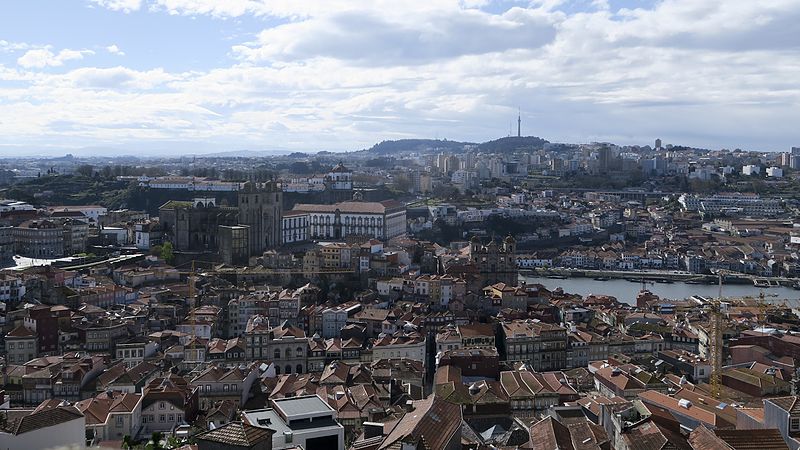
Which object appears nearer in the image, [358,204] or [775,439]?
[775,439]

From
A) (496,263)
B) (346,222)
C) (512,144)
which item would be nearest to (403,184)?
(346,222)

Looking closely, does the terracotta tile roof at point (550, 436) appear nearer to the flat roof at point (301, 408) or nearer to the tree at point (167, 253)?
the flat roof at point (301, 408)

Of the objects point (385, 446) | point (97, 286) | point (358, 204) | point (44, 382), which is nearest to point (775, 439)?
point (385, 446)

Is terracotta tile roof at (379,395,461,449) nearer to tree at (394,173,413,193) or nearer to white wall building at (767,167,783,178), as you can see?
tree at (394,173,413,193)

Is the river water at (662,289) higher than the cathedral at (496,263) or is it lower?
lower

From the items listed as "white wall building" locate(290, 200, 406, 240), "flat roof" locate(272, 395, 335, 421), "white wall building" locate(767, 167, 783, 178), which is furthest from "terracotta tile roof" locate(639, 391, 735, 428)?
"white wall building" locate(767, 167, 783, 178)

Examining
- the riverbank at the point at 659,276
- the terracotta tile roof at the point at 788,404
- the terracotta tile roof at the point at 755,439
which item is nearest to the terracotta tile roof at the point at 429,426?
the terracotta tile roof at the point at 755,439

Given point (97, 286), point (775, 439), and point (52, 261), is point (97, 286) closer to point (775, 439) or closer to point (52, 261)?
point (52, 261)
